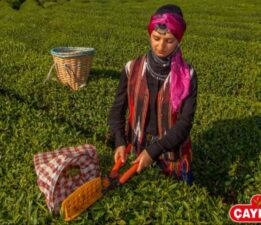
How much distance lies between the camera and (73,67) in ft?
27.2

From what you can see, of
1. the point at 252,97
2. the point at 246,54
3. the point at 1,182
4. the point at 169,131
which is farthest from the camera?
the point at 246,54

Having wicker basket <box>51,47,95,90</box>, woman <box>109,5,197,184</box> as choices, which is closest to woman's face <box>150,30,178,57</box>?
woman <box>109,5,197,184</box>

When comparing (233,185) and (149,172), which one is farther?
(233,185)

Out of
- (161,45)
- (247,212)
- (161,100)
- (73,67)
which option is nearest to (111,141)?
(73,67)

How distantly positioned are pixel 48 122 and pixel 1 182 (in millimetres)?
1685

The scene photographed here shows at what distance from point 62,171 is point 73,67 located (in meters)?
4.97

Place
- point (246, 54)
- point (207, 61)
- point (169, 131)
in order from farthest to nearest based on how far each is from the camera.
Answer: point (246, 54), point (207, 61), point (169, 131)

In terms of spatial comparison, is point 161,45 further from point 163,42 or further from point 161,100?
point 161,100

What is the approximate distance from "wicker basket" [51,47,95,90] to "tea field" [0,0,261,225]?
177mm

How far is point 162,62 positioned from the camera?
12.6ft

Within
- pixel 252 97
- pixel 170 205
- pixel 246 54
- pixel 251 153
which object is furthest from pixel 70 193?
pixel 246 54

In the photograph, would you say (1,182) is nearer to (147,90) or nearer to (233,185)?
(147,90)

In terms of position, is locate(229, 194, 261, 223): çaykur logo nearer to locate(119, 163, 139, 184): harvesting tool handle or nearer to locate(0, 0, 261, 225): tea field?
locate(0, 0, 261, 225): tea field

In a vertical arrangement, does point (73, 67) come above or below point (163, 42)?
below
